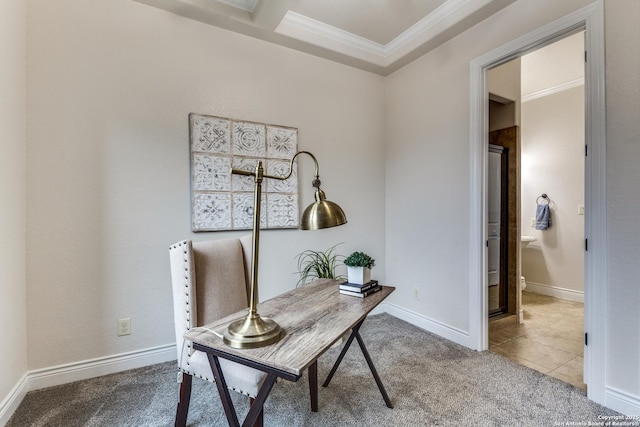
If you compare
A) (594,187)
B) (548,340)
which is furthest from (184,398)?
(548,340)

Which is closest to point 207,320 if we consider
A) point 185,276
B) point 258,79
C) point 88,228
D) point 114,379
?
point 185,276

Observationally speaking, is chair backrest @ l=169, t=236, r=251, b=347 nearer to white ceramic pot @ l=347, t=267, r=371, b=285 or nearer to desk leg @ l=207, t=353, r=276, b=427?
desk leg @ l=207, t=353, r=276, b=427

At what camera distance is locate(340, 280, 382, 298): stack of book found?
1.68 metres

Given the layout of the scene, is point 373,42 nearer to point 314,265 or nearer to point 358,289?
point 314,265

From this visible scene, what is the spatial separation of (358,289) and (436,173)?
172cm

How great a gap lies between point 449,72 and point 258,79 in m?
1.74

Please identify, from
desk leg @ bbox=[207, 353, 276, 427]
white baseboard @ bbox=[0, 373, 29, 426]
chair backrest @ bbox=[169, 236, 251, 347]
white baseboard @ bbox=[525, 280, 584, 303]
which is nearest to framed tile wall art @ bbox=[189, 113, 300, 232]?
chair backrest @ bbox=[169, 236, 251, 347]

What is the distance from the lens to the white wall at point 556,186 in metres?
3.91

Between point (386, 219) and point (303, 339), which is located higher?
point (386, 219)

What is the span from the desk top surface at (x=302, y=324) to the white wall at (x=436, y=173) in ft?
4.23

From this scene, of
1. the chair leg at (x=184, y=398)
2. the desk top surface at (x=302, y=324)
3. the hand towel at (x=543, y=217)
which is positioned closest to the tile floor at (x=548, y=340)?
the hand towel at (x=543, y=217)

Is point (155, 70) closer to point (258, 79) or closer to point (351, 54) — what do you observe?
point (258, 79)

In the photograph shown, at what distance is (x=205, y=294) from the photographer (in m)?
1.72

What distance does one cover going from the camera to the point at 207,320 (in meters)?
1.71
